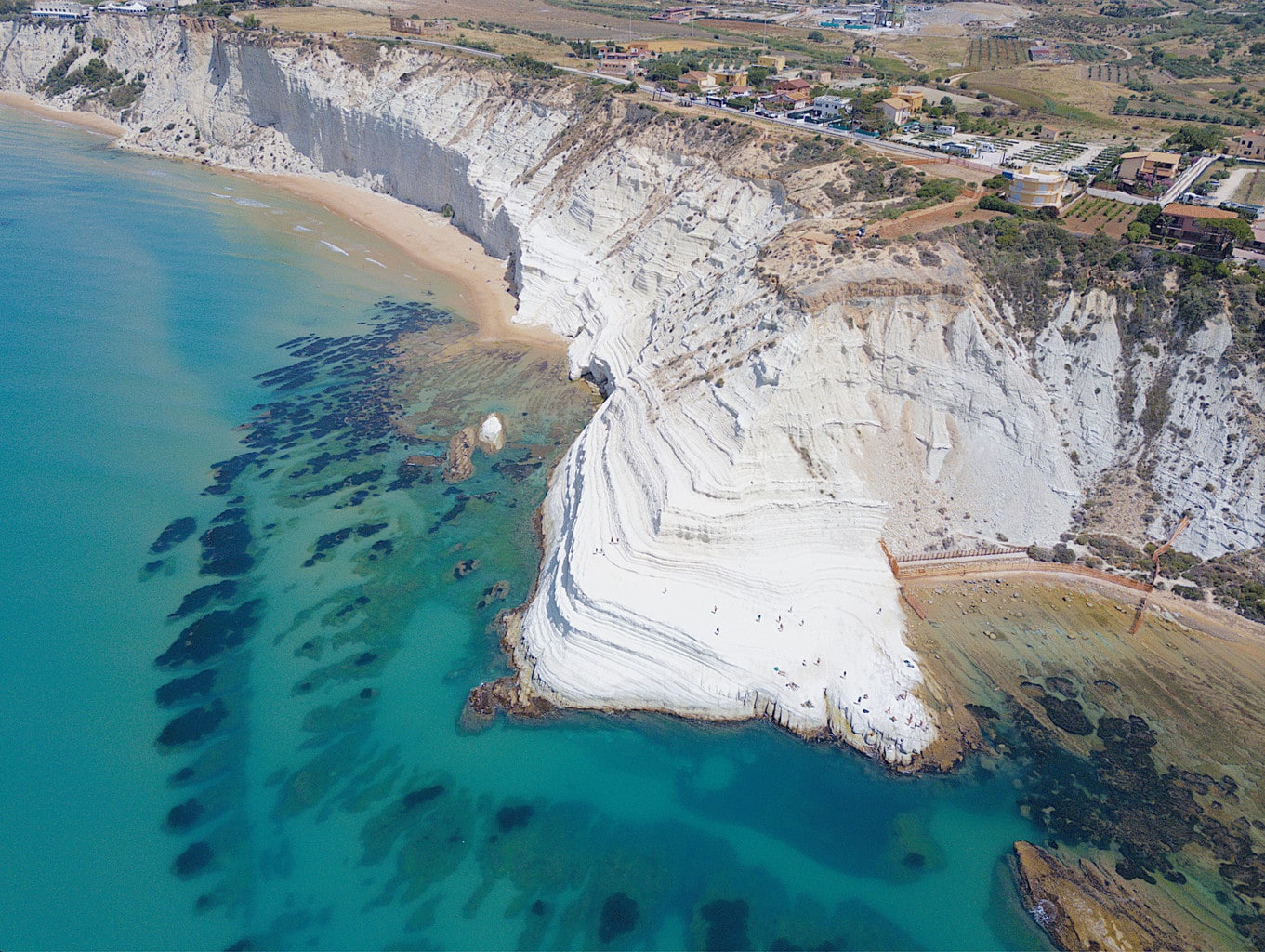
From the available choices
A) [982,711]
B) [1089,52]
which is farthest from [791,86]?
[982,711]

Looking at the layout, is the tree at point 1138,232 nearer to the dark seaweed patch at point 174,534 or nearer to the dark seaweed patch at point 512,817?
the dark seaweed patch at point 512,817

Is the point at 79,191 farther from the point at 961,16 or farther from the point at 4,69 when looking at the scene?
the point at 961,16

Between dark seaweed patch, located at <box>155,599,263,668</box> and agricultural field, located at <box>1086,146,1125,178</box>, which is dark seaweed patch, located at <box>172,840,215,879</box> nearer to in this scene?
dark seaweed patch, located at <box>155,599,263,668</box>

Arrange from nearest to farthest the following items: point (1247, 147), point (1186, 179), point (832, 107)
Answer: point (1186, 179), point (1247, 147), point (832, 107)

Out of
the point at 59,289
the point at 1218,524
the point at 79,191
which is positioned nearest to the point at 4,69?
the point at 79,191

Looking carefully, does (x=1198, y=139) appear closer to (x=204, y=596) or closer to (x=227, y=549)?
(x=227, y=549)

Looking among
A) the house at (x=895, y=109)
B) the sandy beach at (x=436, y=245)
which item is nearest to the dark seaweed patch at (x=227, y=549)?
the sandy beach at (x=436, y=245)
